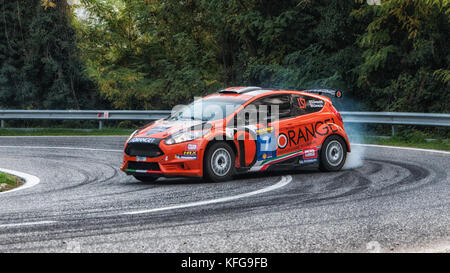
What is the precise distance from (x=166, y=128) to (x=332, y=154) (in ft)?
10.5

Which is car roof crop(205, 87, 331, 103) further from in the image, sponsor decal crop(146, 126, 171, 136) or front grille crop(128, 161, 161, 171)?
front grille crop(128, 161, 161, 171)

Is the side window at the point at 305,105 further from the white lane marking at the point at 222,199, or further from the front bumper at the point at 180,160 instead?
the front bumper at the point at 180,160

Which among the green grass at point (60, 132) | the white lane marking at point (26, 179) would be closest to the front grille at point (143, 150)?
the white lane marking at point (26, 179)

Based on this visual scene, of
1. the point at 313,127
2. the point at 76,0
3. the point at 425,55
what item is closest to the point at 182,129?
the point at 313,127

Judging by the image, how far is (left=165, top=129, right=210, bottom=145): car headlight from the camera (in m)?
10.2

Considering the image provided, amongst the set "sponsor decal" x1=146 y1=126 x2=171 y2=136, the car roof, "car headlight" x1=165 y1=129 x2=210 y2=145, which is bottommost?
"car headlight" x1=165 y1=129 x2=210 y2=145

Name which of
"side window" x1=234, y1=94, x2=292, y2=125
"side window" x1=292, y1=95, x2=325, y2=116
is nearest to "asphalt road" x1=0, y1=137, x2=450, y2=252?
"side window" x1=234, y1=94, x2=292, y2=125

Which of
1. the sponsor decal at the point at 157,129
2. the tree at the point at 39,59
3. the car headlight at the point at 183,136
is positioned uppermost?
the tree at the point at 39,59

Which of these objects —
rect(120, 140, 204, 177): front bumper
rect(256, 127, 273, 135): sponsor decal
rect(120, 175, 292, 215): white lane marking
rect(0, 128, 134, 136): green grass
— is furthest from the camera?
rect(0, 128, 134, 136): green grass

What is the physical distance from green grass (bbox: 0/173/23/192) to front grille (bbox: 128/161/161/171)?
6.32 ft

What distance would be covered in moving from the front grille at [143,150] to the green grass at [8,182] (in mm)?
1921

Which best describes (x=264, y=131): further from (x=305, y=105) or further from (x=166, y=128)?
(x=166, y=128)

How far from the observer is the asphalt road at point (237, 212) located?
20.3 feet

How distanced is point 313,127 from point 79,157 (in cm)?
566
